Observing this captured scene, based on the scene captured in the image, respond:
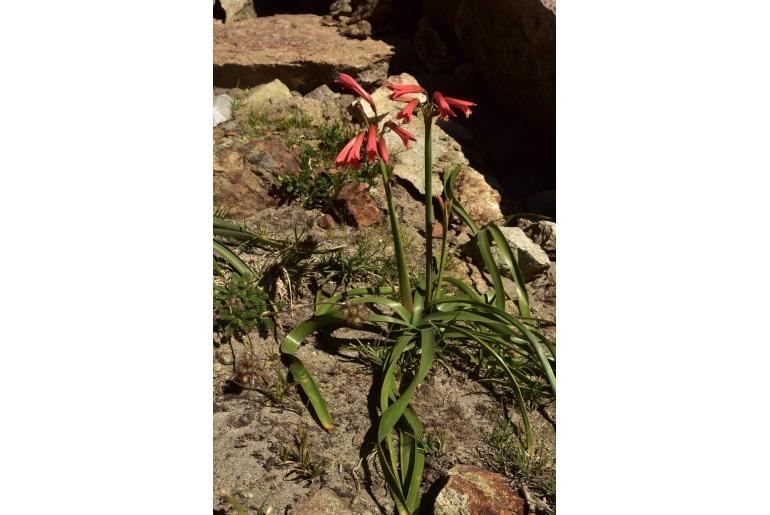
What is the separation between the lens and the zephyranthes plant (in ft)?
7.69

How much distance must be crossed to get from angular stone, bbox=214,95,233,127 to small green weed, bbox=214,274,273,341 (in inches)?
61.4

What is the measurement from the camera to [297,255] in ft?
10.1

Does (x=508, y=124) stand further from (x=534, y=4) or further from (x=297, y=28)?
(x=297, y=28)

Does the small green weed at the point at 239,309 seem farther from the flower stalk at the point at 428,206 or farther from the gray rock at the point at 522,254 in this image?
the gray rock at the point at 522,254

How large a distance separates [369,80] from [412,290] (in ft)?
7.23

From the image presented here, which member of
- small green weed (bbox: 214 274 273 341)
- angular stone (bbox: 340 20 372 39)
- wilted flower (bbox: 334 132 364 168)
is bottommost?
small green weed (bbox: 214 274 273 341)

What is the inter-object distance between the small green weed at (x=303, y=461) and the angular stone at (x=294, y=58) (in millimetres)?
2958

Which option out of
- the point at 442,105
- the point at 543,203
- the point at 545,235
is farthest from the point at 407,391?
the point at 543,203

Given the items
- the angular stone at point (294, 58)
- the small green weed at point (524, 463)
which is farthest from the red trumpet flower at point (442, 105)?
the angular stone at point (294, 58)

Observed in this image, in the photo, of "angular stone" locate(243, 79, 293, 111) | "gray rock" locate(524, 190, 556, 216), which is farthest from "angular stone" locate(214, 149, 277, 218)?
"gray rock" locate(524, 190, 556, 216)

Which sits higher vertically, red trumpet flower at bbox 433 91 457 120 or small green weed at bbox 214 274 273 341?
red trumpet flower at bbox 433 91 457 120

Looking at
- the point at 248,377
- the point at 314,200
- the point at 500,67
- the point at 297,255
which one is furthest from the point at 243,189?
the point at 500,67

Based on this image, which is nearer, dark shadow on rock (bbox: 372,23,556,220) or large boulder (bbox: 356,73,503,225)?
large boulder (bbox: 356,73,503,225)

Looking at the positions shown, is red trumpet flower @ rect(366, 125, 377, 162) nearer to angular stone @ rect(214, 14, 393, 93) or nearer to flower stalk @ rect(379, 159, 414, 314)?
flower stalk @ rect(379, 159, 414, 314)
